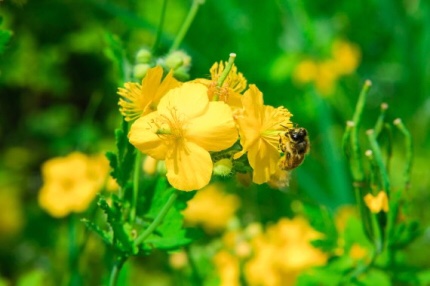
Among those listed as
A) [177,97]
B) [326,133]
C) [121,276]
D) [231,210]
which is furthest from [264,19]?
[177,97]

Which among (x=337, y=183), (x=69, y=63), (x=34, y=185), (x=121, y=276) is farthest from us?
(x=69, y=63)

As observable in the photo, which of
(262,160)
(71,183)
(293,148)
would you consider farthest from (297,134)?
(71,183)

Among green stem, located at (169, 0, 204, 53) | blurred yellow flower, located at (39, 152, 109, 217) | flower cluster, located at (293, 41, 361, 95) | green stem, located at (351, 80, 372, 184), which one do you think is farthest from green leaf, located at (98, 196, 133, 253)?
flower cluster, located at (293, 41, 361, 95)

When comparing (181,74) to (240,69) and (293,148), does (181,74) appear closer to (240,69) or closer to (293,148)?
(293,148)

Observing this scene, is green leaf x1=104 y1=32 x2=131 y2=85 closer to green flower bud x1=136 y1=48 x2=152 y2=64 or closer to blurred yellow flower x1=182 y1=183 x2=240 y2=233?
→ green flower bud x1=136 y1=48 x2=152 y2=64

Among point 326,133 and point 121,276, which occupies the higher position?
point 326,133

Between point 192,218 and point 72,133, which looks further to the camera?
→ point 72,133

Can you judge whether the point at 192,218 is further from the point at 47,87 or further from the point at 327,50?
the point at 327,50
